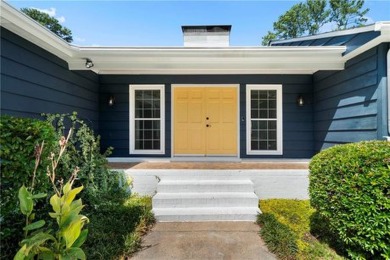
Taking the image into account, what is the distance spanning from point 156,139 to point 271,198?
314cm

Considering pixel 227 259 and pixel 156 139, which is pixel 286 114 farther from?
pixel 227 259

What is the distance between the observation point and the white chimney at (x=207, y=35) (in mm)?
8055

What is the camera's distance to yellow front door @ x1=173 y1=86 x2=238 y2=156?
6457 millimetres

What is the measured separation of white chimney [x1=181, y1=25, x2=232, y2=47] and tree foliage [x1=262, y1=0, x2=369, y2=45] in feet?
55.5

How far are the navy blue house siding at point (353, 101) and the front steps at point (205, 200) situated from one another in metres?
2.27

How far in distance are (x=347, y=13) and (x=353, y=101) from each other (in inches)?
852

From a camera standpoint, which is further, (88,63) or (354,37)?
(88,63)

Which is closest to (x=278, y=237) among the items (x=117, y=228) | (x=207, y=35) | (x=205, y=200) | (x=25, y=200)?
(x=205, y=200)

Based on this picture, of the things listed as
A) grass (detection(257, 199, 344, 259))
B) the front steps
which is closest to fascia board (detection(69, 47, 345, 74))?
the front steps

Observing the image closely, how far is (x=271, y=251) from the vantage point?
2.58 metres

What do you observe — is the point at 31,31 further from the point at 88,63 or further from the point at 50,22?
the point at 50,22

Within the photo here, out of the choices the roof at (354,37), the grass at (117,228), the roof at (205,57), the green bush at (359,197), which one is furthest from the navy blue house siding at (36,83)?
the roof at (354,37)

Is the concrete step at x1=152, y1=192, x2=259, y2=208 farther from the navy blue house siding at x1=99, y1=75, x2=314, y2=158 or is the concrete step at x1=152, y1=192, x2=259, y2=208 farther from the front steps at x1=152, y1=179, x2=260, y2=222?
the navy blue house siding at x1=99, y1=75, x2=314, y2=158

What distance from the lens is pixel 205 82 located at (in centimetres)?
605
